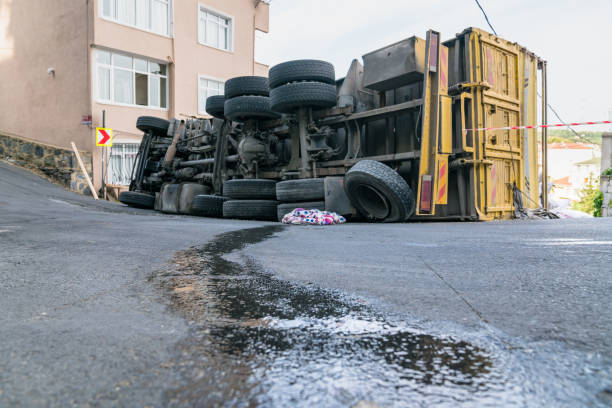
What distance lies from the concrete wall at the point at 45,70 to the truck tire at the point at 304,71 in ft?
36.6

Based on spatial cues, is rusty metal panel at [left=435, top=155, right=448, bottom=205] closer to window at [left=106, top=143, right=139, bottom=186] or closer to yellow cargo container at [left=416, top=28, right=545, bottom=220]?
yellow cargo container at [left=416, top=28, right=545, bottom=220]

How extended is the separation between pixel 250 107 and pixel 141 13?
39.0 ft

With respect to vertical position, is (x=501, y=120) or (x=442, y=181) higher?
(x=501, y=120)

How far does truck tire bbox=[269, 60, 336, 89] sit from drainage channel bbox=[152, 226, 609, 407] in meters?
5.40

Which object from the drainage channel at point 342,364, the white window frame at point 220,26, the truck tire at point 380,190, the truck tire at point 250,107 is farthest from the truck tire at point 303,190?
Answer: the white window frame at point 220,26

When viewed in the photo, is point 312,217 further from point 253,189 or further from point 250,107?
point 250,107

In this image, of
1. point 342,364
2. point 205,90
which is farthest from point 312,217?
point 205,90

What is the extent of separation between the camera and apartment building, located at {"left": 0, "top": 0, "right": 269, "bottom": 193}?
1514 cm

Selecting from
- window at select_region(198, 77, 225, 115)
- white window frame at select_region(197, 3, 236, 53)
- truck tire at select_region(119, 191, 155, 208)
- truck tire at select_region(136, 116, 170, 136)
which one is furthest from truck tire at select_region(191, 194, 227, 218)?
white window frame at select_region(197, 3, 236, 53)

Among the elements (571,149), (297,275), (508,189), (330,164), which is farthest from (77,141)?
(571,149)

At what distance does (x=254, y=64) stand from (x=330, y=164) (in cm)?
1570

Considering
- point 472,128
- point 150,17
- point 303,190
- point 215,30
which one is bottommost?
point 303,190

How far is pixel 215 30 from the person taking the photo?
19.2m

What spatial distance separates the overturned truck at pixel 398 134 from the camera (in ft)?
18.5
